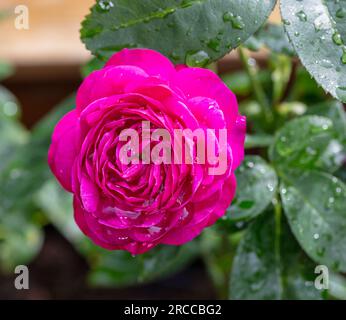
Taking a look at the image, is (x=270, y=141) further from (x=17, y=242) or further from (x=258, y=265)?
(x=17, y=242)

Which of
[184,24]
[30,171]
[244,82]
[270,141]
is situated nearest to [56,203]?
[30,171]

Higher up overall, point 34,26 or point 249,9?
point 34,26

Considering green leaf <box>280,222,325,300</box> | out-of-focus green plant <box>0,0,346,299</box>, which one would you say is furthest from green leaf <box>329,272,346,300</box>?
green leaf <box>280,222,325,300</box>

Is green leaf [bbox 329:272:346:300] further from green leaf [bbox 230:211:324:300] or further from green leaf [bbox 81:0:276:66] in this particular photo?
green leaf [bbox 81:0:276:66]

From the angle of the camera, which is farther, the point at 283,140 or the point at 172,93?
the point at 283,140

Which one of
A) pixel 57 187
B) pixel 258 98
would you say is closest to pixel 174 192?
pixel 258 98

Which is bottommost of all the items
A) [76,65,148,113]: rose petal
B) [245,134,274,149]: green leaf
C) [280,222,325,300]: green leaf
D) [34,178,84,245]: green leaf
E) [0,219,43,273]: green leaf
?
[280,222,325,300]: green leaf

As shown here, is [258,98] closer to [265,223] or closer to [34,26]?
[265,223]
